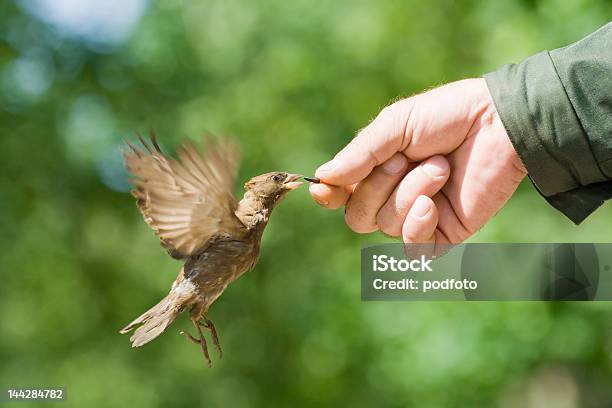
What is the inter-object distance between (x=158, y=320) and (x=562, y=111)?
4.25 feet

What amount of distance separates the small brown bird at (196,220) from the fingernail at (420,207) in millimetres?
466

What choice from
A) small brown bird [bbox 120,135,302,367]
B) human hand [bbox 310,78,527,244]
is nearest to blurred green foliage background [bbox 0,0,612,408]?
human hand [bbox 310,78,527,244]

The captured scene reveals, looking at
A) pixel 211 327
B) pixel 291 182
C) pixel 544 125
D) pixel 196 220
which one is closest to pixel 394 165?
pixel 291 182

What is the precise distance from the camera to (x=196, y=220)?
2182 millimetres

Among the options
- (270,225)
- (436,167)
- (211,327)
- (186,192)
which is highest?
(186,192)

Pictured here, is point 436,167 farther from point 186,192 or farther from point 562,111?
point 186,192

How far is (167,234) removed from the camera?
2139 mm

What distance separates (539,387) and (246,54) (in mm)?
4693

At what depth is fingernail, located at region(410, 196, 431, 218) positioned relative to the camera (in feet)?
9.12

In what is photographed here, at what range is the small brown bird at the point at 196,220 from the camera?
6.46ft

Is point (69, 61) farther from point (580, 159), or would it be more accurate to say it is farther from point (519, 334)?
point (580, 159)

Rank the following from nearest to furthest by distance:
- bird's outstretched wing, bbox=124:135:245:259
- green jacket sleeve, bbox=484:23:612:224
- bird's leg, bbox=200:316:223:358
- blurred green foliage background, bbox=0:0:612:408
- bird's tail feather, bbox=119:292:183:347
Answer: bird's outstretched wing, bbox=124:135:245:259
bird's leg, bbox=200:316:223:358
bird's tail feather, bbox=119:292:183:347
green jacket sleeve, bbox=484:23:612:224
blurred green foliage background, bbox=0:0:612:408

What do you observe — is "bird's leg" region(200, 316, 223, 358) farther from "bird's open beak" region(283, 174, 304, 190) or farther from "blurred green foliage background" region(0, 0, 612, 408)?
"blurred green foliage background" region(0, 0, 612, 408)

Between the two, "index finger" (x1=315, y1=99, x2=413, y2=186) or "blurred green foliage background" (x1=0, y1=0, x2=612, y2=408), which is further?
"blurred green foliage background" (x1=0, y1=0, x2=612, y2=408)
